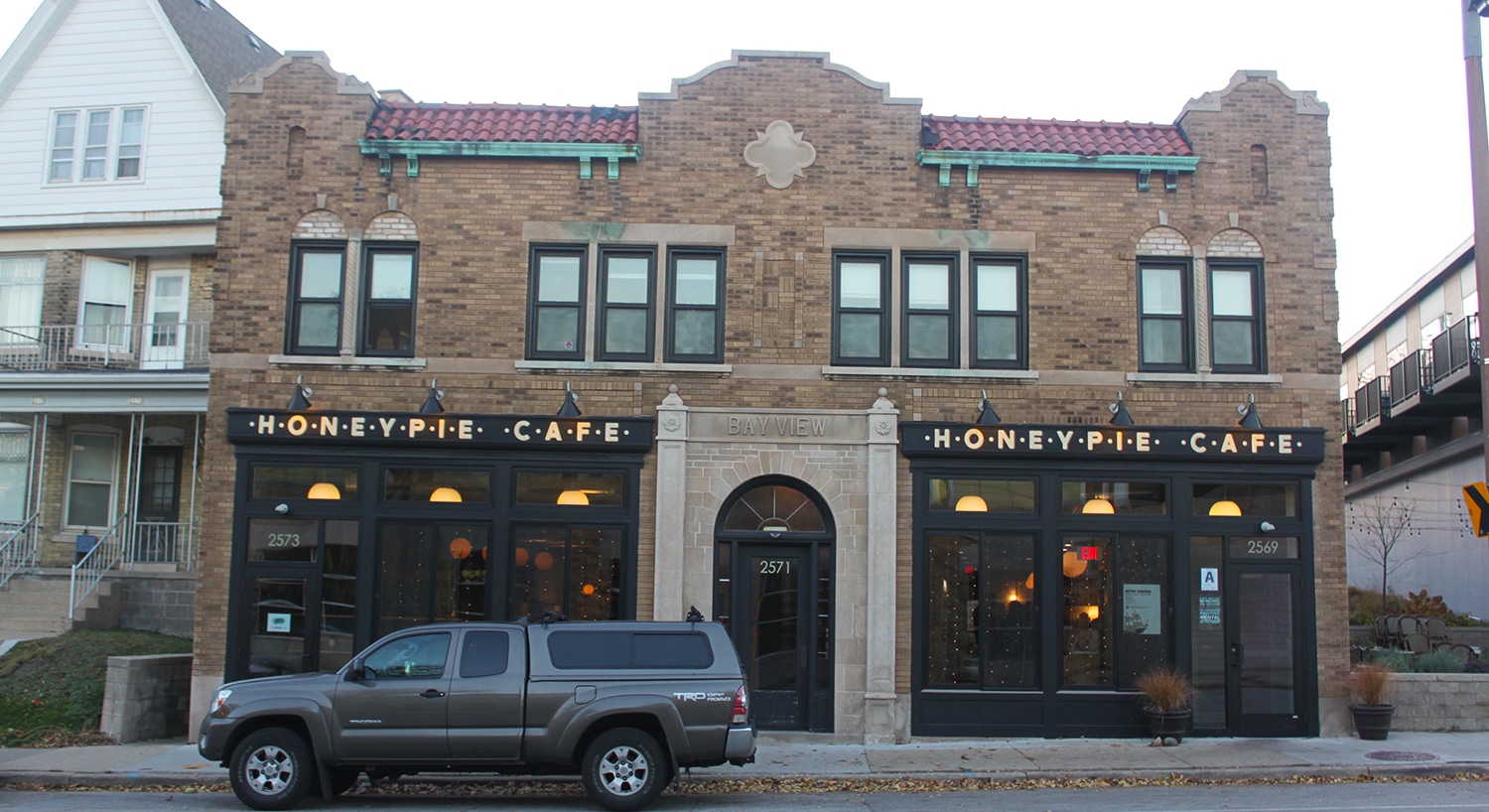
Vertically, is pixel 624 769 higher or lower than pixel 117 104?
lower

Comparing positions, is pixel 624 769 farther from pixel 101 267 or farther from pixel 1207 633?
pixel 101 267

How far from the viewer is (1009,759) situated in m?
13.6

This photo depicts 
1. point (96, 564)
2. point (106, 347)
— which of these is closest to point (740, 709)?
point (96, 564)

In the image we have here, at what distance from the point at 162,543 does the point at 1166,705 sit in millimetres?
16443

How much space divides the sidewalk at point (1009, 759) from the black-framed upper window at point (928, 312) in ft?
16.4

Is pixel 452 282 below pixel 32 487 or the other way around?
the other way around

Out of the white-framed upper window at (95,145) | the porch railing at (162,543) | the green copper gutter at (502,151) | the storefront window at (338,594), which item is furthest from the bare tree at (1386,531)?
the white-framed upper window at (95,145)

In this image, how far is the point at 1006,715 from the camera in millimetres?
15086

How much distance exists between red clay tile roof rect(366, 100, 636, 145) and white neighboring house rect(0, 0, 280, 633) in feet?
20.9

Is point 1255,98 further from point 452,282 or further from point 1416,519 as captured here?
point 1416,519

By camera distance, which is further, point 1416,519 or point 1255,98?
point 1416,519

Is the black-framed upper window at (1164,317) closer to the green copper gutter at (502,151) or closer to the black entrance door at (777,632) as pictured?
the black entrance door at (777,632)

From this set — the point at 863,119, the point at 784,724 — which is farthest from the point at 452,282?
the point at 784,724

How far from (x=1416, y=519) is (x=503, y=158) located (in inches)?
920
